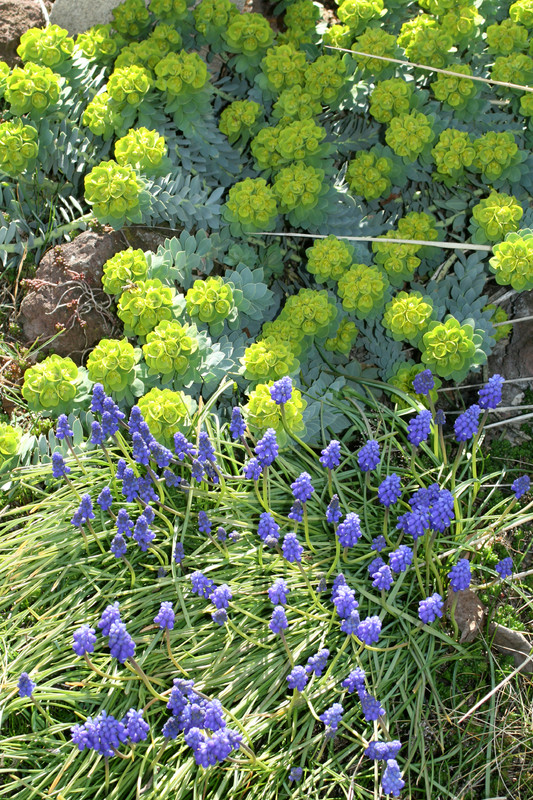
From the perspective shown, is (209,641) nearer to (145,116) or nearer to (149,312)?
(149,312)

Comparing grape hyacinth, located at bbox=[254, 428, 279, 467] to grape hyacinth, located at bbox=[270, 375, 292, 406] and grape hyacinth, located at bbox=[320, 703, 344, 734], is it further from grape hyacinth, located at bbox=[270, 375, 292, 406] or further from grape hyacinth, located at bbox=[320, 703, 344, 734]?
grape hyacinth, located at bbox=[320, 703, 344, 734]

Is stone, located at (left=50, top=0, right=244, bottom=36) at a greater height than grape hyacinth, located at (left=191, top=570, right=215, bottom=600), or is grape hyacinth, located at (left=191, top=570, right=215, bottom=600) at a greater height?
stone, located at (left=50, top=0, right=244, bottom=36)

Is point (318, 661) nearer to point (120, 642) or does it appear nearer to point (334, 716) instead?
point (334, 716)

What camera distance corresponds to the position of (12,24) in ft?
12.5

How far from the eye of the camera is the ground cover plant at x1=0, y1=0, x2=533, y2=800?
2.25 m

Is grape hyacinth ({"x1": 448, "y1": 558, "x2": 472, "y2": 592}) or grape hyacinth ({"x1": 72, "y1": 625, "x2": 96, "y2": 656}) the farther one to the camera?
grape hyacinth ({"x1": 448, "y1": 558, "x2": 472, "y2": 592})

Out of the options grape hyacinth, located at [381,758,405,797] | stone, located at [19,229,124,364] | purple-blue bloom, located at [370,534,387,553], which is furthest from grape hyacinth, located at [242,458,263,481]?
stone, located at [19,229,124,364]

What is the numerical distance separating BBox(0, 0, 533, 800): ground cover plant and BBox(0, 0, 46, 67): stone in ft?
1.68

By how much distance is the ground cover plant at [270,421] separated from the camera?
225 centimetres

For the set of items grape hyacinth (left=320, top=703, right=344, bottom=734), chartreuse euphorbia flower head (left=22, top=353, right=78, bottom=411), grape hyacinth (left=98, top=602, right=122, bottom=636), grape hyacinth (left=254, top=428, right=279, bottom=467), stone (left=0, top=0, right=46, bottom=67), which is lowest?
grape hyacinth (left=320, top=703, right=344, bottom=734)

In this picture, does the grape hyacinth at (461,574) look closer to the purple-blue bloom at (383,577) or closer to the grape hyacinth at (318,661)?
the purple-blue bloom at (383,577)

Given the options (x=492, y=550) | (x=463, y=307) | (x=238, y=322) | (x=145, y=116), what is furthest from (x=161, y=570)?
(x=145, y=116)

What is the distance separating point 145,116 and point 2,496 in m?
1.84

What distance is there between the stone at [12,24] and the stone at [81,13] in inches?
5.6
